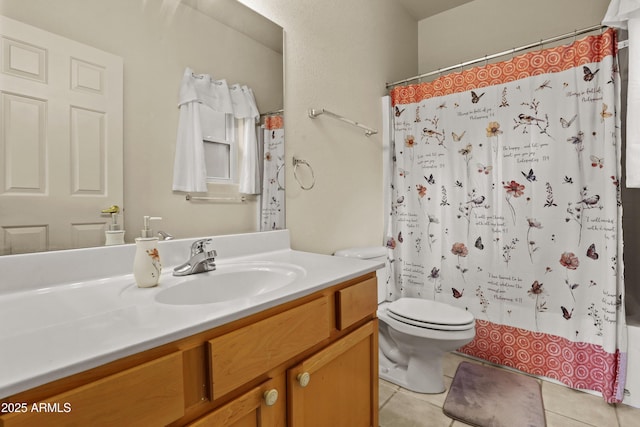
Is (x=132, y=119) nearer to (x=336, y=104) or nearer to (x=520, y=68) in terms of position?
(x=336, y=104)

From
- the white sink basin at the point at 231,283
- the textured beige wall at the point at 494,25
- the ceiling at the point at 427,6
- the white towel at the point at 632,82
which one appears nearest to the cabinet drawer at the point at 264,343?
the white sink basin at the point at 231,283

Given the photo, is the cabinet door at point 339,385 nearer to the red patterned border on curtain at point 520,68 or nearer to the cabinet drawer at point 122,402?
the cabinet drawer at point 122,402

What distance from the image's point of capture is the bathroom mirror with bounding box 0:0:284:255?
839 mm

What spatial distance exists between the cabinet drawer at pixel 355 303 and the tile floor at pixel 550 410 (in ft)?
2.44

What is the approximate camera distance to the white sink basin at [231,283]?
933 millimetres

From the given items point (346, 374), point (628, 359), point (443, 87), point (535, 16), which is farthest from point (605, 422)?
point (535, 16)

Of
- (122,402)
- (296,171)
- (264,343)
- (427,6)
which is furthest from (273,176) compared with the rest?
(427,6)

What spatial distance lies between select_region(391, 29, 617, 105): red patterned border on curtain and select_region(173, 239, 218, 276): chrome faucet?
5.96ft

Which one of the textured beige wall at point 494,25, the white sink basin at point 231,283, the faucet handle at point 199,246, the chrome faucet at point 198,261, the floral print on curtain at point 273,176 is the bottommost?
the white sink basin at point 231,283

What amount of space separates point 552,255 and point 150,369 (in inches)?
79.9

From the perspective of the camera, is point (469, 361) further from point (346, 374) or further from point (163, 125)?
point (163, 125)

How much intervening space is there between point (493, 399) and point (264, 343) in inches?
59.4

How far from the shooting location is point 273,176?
1518 millimetres

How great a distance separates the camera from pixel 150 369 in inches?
21.1
